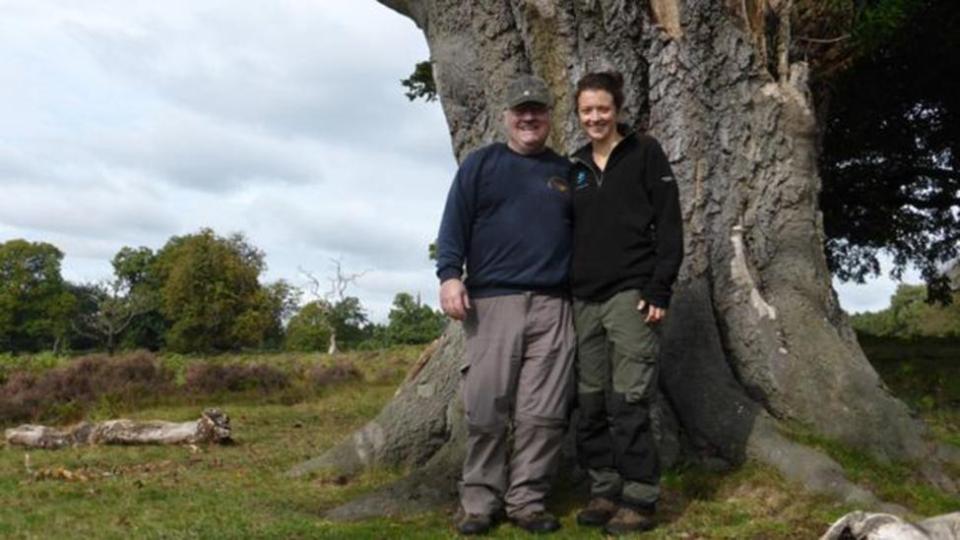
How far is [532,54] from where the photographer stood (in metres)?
7.56

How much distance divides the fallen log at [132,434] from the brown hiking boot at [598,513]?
580 centimetres

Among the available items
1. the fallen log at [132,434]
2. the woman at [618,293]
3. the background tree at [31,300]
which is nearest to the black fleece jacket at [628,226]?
the woman at [618,293]

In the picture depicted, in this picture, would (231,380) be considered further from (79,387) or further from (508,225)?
(508,225)

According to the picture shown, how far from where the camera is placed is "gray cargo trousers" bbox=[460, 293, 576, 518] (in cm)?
585

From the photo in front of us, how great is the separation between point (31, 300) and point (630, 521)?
66035 mm

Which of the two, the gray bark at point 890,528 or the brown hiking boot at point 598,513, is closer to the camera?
the gray bark at point 890,528

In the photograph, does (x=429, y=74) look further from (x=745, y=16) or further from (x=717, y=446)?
(x=717, y=446)

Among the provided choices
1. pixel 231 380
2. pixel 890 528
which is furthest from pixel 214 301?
pixel 890 528

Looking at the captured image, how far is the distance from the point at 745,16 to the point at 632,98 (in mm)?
1042

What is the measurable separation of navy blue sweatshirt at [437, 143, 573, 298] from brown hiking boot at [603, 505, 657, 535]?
1215 mm

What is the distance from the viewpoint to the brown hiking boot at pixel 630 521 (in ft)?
18.6

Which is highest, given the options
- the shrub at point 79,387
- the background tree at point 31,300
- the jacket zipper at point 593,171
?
the background tree at point 31,300

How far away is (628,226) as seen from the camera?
225 inches

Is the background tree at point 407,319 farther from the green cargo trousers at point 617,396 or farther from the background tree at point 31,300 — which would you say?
the green cargo trousers at point 617,396
